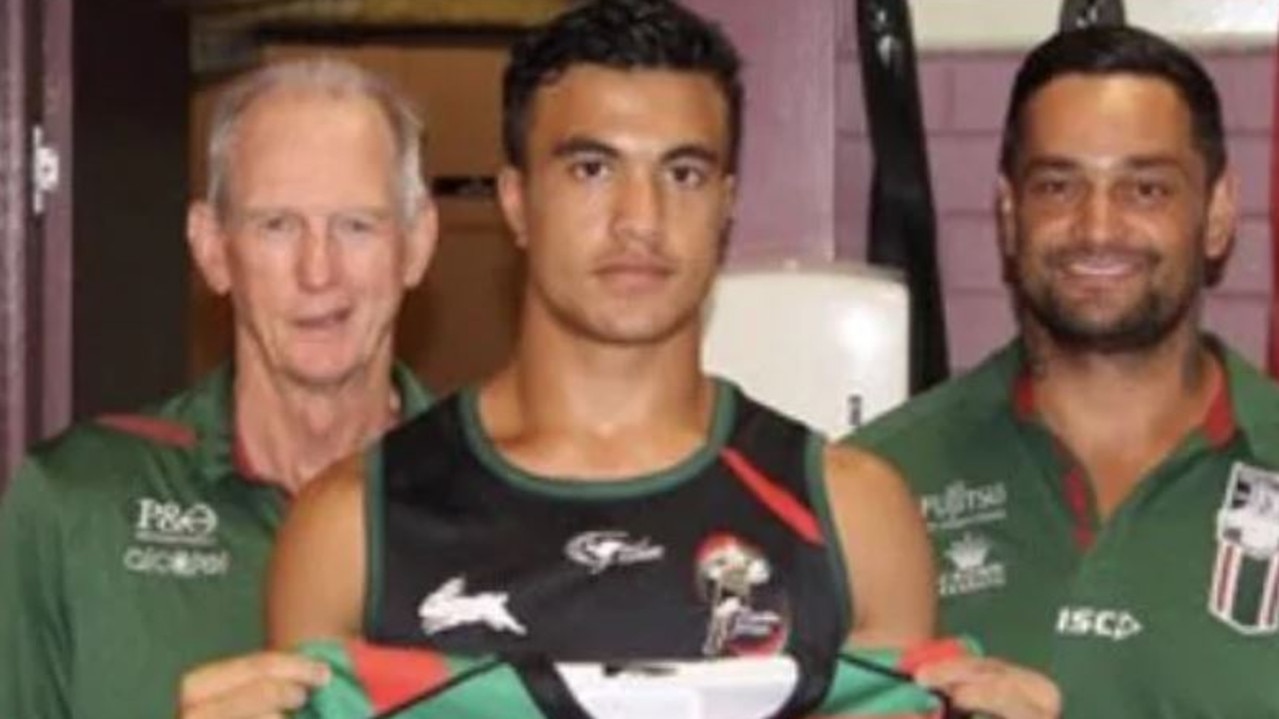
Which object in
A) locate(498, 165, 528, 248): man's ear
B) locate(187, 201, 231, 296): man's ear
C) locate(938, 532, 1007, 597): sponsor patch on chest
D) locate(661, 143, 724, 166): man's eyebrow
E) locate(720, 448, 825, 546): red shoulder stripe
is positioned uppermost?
locate(661, 143, 724, 166): man's eyebrow

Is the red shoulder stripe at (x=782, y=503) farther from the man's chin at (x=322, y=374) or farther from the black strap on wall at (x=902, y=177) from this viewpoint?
the black strap on wall at (x=902, y=177)

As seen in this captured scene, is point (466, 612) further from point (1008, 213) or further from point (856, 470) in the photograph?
point (1008, 213)

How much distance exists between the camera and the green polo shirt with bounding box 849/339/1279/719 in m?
2.54

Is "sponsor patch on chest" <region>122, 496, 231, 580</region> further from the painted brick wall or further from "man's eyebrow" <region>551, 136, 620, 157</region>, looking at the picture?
the painted brick wall

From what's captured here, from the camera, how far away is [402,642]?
2.02 meters

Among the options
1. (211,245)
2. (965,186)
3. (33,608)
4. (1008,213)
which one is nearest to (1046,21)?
(965,186)

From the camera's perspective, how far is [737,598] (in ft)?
6.64

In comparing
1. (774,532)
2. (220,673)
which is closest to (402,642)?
(220,673)

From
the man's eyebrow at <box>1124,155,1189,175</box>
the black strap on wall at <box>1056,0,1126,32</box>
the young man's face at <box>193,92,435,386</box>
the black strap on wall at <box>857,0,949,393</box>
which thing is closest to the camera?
the young man's face at <box>193,92,435,386</box>

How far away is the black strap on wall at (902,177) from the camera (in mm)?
3230

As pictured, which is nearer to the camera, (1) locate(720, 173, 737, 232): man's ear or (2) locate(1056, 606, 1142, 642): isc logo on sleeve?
(1) locate(720, 173, 737, 232): man's ear

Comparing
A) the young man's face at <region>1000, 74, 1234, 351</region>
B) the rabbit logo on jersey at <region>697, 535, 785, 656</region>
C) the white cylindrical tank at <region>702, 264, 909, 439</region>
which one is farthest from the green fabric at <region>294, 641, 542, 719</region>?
the white cylindrical tank at <region>702, 264, 909, 439</region>

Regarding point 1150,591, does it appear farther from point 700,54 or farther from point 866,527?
point 700,54

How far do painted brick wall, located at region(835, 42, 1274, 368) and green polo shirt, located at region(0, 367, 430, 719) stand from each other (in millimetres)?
1189
